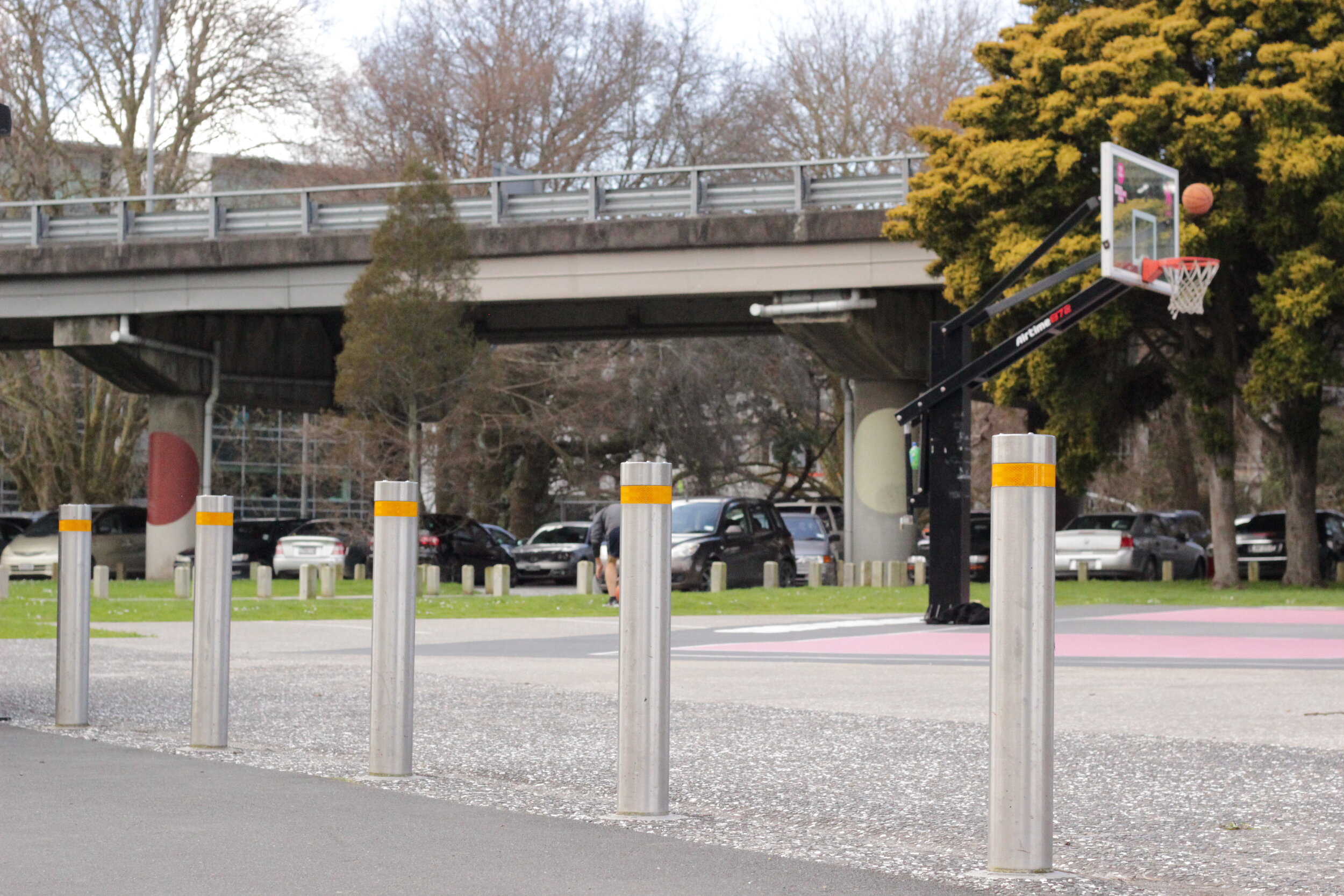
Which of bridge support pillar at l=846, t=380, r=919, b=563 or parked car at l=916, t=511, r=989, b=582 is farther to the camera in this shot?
bridge support pillar at l=846, t=380, r=919, b=563

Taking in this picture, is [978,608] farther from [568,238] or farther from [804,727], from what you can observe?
[568,238]

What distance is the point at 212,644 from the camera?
8219 millimetres

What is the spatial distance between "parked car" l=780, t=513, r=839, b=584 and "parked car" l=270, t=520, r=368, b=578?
8127 mm

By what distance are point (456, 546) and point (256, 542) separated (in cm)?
639

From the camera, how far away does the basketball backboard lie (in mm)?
19266

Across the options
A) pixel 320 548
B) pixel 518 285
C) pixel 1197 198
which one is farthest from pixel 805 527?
pixel 1197 198

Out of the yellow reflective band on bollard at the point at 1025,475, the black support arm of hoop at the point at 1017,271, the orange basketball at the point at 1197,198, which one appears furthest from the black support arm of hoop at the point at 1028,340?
the yellow reflective band on bollard at the point at 1025,475

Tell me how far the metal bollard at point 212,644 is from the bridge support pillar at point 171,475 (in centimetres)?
3136

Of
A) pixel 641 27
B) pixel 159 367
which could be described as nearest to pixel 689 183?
pixel 159 367

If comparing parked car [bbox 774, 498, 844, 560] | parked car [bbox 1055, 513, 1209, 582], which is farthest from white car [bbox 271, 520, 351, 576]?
parked car [bbox 1055, 513, 1209, 582]

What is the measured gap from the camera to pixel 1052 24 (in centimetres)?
3056

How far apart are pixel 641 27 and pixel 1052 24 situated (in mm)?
19892

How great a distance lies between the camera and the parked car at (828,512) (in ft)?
133

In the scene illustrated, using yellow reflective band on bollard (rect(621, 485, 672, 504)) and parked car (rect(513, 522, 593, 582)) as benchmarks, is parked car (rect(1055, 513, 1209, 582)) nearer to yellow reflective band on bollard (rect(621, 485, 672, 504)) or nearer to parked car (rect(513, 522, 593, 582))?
parked car (rect(513, 522, 593, 582))
